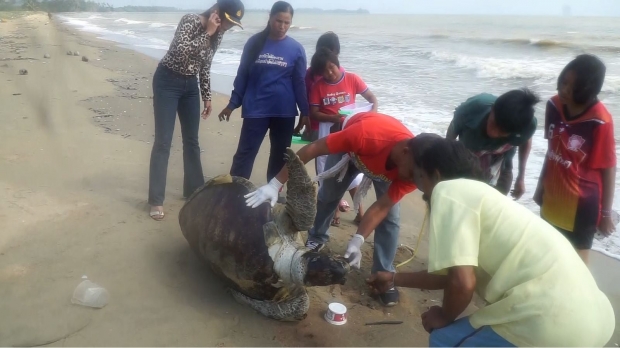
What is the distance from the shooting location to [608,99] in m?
9.00

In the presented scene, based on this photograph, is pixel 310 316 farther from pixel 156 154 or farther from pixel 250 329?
pixel 156 154

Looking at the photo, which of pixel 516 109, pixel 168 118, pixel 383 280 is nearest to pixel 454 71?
pixel 168 118

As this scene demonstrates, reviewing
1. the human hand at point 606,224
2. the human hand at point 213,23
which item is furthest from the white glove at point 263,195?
the human hand at point 606,224

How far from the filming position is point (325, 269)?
7.82 ft

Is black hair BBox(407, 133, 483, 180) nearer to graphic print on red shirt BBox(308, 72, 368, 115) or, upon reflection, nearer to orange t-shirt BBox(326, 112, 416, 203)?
orange t-shirt BBox(326, 112, 416, 203)

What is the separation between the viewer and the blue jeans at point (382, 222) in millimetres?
3049

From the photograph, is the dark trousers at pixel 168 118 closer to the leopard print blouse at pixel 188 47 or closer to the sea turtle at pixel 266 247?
the leopard print blouse at pixel 188 47

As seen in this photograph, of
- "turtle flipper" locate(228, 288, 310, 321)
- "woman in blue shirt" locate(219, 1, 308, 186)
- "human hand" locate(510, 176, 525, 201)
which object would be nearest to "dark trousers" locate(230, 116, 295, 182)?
"woman in blue shirt" locate(219, 1, 308, 186)

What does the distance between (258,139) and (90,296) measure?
1.73m

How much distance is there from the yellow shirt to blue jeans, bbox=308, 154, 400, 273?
1314mm

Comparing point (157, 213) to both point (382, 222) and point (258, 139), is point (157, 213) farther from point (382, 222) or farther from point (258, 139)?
point (382, 222)

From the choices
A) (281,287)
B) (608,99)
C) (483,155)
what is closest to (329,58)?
(483,155)

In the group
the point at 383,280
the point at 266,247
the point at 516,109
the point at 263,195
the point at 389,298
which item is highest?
the point at 516,109

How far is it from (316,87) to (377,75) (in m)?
8.81
